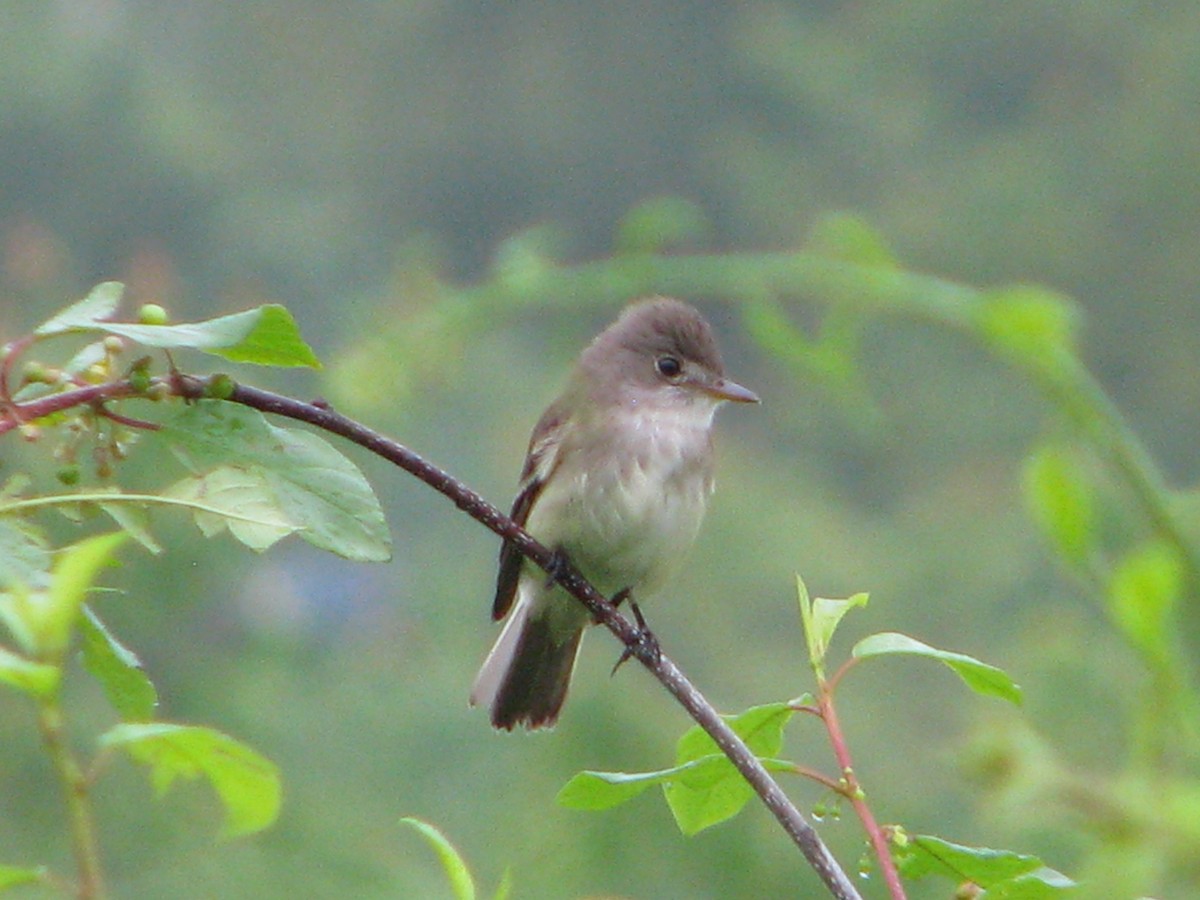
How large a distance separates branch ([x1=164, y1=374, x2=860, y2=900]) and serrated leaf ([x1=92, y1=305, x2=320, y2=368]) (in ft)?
0.07

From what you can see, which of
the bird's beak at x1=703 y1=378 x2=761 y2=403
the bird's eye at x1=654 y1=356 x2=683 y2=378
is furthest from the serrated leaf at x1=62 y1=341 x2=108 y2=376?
the bird's eye at x1=654 y1=356 x2=683 y2=378

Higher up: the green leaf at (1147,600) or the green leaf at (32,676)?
the green leaf at (1147,600)

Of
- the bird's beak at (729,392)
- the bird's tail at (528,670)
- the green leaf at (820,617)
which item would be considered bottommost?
the green leaf at (820,617)

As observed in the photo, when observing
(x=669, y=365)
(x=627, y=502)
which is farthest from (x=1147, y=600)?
(x=669, y=365)

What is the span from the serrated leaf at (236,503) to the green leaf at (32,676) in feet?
1.44

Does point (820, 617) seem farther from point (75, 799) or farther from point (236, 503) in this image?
point (75, 799)

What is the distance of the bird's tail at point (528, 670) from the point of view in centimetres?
315

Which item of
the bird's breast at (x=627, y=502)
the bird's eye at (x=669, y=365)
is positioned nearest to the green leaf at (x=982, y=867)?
the bird's breast at (x=627, y=502)

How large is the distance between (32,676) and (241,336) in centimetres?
47

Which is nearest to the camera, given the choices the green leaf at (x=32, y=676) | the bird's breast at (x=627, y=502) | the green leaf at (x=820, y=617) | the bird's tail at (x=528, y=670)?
the green leaf at (x=32, y=676)

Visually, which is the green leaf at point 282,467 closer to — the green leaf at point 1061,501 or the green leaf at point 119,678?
the green leaf at point 119,678

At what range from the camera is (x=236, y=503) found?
3.50 ft

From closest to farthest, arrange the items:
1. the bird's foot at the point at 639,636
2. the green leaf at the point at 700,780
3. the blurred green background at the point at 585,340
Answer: the green leaf at the point at 700,780 → the bird's foot at the point at 639,636 → the blurred green background at the point at 585,340

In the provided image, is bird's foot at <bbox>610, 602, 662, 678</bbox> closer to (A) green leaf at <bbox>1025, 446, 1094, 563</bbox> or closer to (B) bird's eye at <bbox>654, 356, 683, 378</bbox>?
(B) bird's eye at <bbox>654, 356, 683, 378</bbox>
